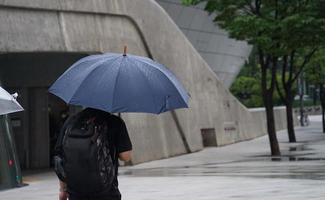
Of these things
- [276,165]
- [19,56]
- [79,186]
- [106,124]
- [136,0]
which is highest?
[136,0]

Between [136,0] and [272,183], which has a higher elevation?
[136,0]

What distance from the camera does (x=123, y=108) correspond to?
4.69 metres

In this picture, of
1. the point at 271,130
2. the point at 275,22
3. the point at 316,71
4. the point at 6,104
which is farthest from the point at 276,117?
the point at 6,104

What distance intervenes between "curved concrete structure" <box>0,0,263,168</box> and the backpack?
12216mm

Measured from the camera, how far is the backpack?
14.8ft

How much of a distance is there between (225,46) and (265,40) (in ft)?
78.5

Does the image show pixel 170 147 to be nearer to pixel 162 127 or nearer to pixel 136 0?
pixel 162 127

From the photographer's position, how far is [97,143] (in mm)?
4551

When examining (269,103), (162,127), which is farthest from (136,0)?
(269,103)

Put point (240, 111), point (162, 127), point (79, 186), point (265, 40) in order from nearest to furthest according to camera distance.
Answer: point (79, 186) → point (265, 40) → point (162, 127) → point (240, 111)

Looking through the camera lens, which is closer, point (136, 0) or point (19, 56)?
point (19, 56)

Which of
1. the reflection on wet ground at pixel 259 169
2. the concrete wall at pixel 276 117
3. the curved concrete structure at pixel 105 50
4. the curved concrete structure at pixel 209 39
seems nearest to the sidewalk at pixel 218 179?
the reflection on wet ground at pixel 259 169

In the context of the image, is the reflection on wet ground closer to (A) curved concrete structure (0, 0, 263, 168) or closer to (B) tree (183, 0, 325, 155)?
(B) tree (183, 0, 325, 155)

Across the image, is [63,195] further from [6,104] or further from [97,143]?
[6,104]
